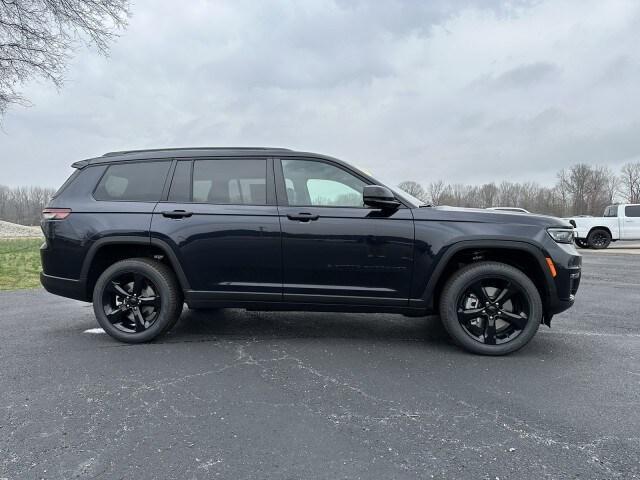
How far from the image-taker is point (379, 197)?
136 inches

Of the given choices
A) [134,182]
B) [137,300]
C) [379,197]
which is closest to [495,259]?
[379,197]

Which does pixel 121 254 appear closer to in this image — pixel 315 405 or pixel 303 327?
pixel 303 327

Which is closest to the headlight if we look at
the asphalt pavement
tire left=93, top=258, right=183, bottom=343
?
the asphalt pavement

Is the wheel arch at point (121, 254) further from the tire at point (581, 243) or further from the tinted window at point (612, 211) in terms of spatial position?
the tinted window at point (612, 211)

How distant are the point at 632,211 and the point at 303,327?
721 inches

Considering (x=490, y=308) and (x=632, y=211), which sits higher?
(x=632, y=211)

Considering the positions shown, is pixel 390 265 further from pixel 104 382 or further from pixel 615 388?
pixel 104 382

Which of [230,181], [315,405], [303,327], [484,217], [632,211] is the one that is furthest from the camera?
[632,211]

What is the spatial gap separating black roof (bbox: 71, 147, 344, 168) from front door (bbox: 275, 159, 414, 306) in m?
0.47

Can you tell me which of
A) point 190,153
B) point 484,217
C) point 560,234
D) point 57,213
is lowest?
point 560,234

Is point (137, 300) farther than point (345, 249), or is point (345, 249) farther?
point (137, 300)

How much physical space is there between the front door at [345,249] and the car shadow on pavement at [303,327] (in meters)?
0.66

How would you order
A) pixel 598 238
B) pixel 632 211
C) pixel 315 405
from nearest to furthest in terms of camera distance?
1. pixel 315 405
2. pixel 632 211
3. pixel 598 238

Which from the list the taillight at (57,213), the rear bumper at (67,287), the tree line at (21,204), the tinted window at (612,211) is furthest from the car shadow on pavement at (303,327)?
the tree line at (21,204)
